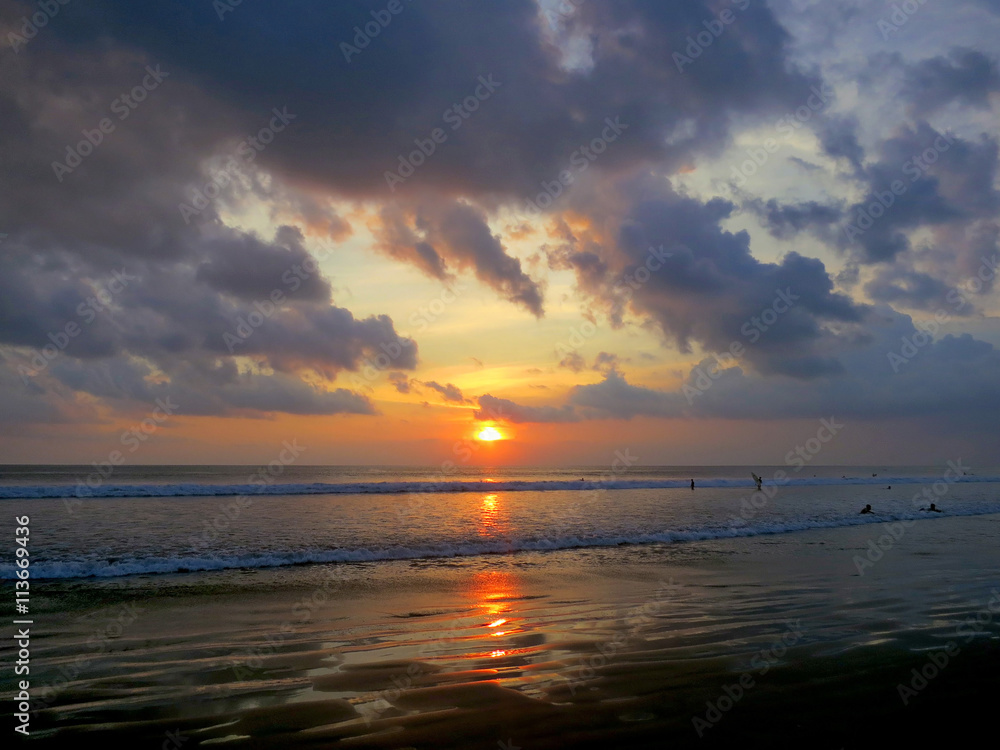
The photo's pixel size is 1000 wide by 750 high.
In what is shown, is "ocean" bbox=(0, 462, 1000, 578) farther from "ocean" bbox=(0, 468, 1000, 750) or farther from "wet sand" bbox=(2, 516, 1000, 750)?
"wet sand" bbox=(2, 516, 1000, 750)

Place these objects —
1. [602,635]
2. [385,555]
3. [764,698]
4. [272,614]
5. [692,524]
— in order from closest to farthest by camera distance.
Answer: [764,698] < [602,635] < [272,614] < [385,555] < [692,524]

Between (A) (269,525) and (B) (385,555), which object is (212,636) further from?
(A) (269,525)

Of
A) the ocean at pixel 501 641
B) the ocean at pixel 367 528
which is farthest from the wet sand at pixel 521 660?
the ocean at pixel 367 528

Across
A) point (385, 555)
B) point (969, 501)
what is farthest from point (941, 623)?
point (969, 501)

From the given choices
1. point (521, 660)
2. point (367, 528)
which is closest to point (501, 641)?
point (521, 660)

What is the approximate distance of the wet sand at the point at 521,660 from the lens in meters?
5.97

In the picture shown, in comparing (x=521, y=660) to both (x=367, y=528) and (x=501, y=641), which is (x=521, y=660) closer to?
(x=501, y=641)

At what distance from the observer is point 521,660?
27.3 feet

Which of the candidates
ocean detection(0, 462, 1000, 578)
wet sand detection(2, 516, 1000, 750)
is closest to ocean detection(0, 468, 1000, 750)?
wet sand detection(2, 516, 1000, 750)

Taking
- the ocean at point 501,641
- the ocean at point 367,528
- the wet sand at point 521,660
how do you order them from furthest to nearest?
the ocean at point 367,528 → the ocean at point 501,641 → the wet sand at point 521,660

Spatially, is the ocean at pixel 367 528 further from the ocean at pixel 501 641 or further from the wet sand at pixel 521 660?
the wet sand at pixel 521 660

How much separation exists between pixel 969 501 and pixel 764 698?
4979cm

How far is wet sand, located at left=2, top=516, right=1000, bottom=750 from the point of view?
19.6 ft

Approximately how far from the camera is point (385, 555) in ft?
64.3
